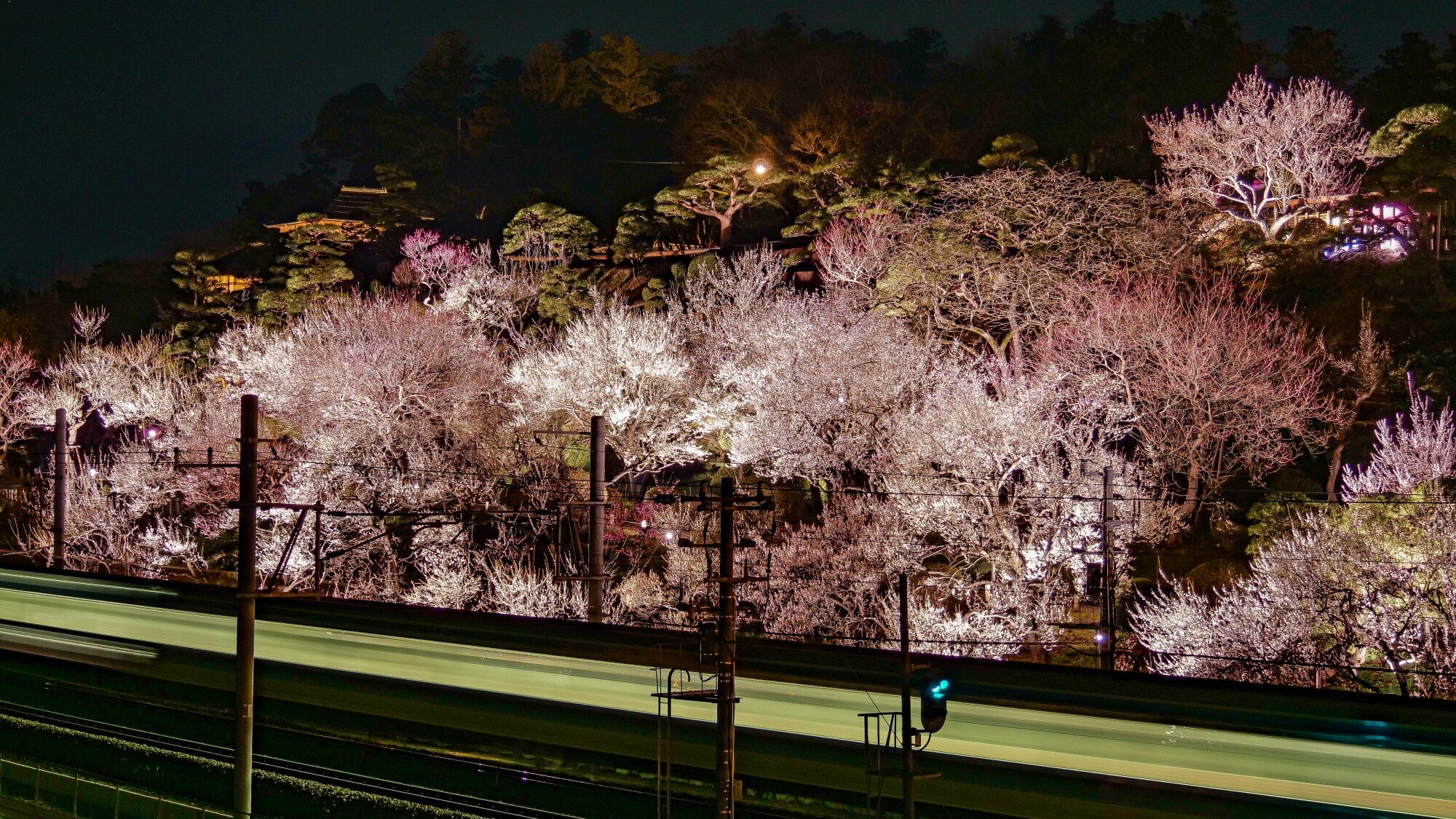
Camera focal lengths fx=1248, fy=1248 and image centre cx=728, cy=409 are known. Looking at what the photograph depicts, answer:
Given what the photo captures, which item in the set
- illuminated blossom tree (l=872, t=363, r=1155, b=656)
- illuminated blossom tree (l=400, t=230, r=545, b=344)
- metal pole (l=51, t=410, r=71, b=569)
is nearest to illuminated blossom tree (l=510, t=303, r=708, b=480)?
Result: illuminated blossom tree (l=400, t=230, r=545, b=344)

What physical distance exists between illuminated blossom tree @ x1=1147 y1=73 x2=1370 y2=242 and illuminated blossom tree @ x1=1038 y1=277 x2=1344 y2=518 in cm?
419

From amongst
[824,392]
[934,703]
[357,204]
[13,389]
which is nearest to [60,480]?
[824,392]

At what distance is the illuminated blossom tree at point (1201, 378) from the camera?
22.1 m

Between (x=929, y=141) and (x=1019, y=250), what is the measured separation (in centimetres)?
1533

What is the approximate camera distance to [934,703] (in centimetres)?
816

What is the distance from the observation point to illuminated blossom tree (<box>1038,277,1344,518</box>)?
72.4 feet

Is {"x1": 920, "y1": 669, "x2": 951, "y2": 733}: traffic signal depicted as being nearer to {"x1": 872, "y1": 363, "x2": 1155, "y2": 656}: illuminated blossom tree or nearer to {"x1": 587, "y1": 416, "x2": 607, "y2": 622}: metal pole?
{"x1": 587, "y1": 416, "x2": 607, "y2": 622}: metal pole

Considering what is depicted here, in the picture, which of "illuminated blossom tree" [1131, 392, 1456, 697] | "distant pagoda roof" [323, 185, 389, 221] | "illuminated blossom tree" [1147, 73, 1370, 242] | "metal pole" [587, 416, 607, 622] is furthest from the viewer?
"distant pagoda roof" [323, 185, 389, 221]

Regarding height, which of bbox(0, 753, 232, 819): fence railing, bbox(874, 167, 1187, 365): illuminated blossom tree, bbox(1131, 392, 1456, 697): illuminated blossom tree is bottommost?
bbox(0, 753, 232, 819): fence railing

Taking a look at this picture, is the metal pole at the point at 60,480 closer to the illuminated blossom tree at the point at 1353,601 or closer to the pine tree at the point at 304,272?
the illuminated blossom tree at the point at 1353,601

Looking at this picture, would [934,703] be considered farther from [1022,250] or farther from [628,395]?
[628,395]

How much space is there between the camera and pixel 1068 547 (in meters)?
20.0

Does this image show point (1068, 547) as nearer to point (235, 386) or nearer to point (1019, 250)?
point (1019, 250)

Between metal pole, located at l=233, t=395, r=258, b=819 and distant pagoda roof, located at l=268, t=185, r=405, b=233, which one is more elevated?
distant pagoda roof, located at l=268, t=185, r=405, b=233
